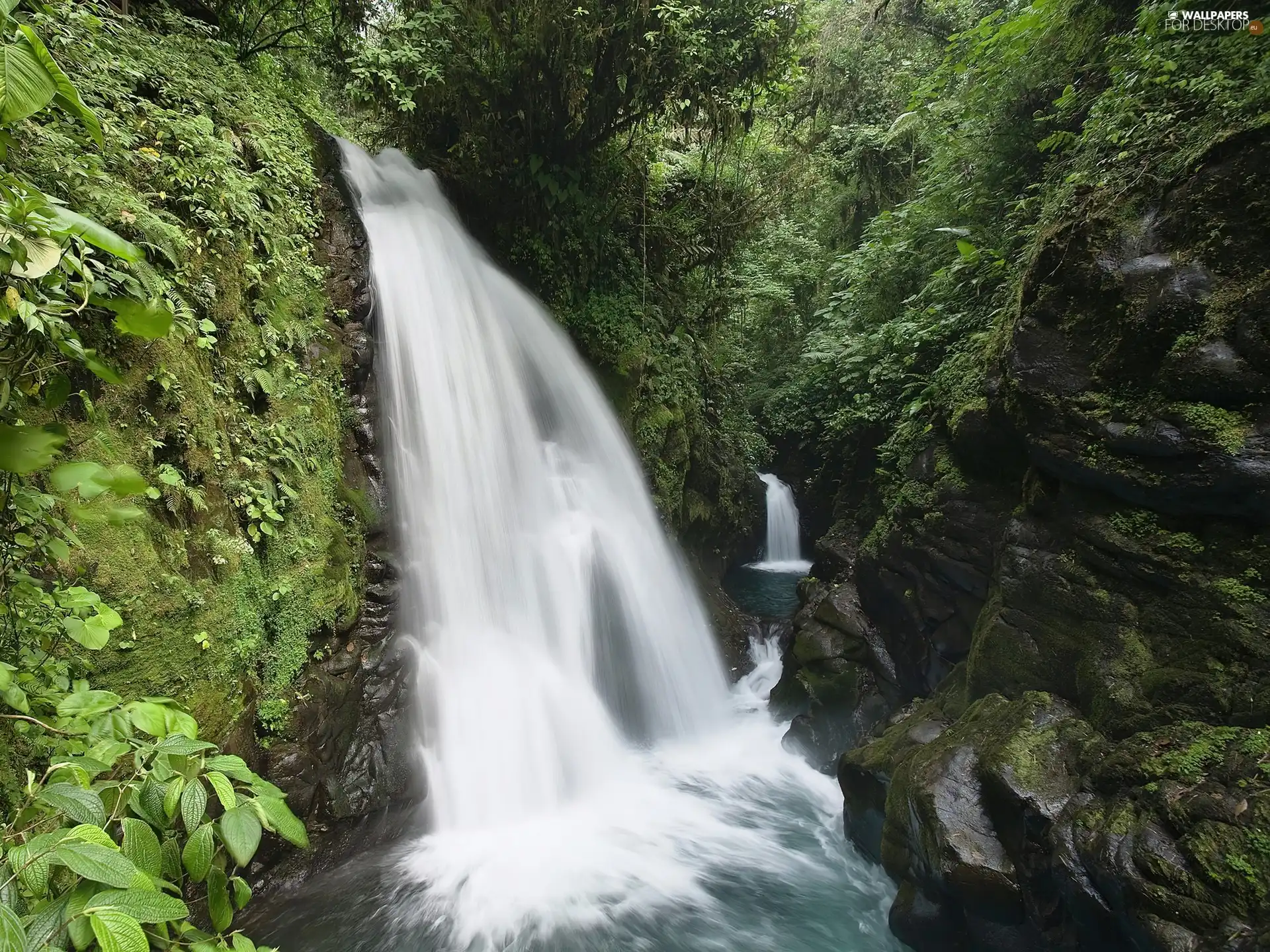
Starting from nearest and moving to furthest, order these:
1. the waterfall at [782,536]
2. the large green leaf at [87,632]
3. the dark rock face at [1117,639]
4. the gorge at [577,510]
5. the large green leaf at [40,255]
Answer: the large green leaf at [40,255] → the large green leaf at [87,632] → the gorge at [577,510] → the dark rock face at [1117,639] → the waterfall at [782,536]

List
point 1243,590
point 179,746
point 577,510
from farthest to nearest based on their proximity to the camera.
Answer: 1. point 577,510
2. point 1243,590
3. point 179,746

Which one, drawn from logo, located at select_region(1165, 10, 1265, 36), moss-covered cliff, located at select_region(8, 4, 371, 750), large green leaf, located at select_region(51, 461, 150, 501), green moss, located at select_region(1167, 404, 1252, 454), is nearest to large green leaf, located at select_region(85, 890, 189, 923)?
large green leaf, located at select_region(51, 461, 150, 501)

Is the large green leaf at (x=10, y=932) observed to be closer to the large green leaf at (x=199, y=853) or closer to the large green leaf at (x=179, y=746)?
the large green leaf at (x=199, y=853)

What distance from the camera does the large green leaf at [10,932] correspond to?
Result: 1.11 metres

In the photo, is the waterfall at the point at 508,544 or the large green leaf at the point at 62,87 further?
the waterfall at the point at 508,544

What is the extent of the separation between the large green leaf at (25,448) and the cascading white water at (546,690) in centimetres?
368

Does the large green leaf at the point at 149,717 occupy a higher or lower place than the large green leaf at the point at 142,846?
higher

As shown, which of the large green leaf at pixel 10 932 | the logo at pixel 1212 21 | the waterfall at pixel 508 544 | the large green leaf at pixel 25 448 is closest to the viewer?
the large green leaf at pixel 10 932

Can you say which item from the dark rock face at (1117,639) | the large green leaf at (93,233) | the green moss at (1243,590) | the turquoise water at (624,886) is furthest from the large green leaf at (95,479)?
the green moss at (1243,590)

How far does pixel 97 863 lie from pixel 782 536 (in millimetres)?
12410

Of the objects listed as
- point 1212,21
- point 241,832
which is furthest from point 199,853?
point 1212,21

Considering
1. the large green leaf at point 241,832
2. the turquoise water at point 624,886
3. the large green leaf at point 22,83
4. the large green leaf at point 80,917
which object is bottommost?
the turquoise water at point 624,886

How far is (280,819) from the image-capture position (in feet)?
4.97

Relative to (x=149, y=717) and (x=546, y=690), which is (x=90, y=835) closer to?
(x=149, y=717)
